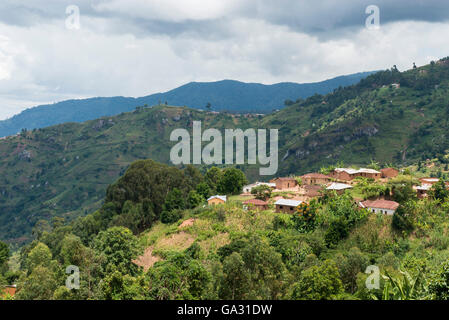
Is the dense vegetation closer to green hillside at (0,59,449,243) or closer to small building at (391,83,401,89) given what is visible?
green hillside at (0,59,449,243)

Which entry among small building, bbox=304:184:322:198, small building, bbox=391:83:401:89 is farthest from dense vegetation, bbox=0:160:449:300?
small building, bbox=391:83:401:89

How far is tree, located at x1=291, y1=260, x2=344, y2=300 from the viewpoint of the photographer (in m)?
13.5

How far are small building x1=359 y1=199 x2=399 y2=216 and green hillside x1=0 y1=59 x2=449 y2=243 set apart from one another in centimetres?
6912

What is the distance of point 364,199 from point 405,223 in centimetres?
521

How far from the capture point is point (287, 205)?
3027cm

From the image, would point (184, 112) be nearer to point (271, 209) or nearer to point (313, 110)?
point (313, 110)

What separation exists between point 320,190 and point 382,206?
7.12m

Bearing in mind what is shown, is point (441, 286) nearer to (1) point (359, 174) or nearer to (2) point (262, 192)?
(2) point (262, 192)

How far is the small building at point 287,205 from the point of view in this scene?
3001 cm

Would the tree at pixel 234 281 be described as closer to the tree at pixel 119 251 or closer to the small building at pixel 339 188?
the tree at pixel 119 251

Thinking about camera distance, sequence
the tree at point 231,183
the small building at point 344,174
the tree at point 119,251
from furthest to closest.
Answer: the tree at point 231,183, the small building at point 344,174, the tree at point 119,251

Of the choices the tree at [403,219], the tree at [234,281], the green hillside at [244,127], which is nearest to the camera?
the tree at [234,281]

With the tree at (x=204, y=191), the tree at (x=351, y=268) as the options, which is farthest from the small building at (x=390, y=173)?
the tree at (x=351, y=268)

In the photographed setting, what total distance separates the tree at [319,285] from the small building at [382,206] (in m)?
14.0
